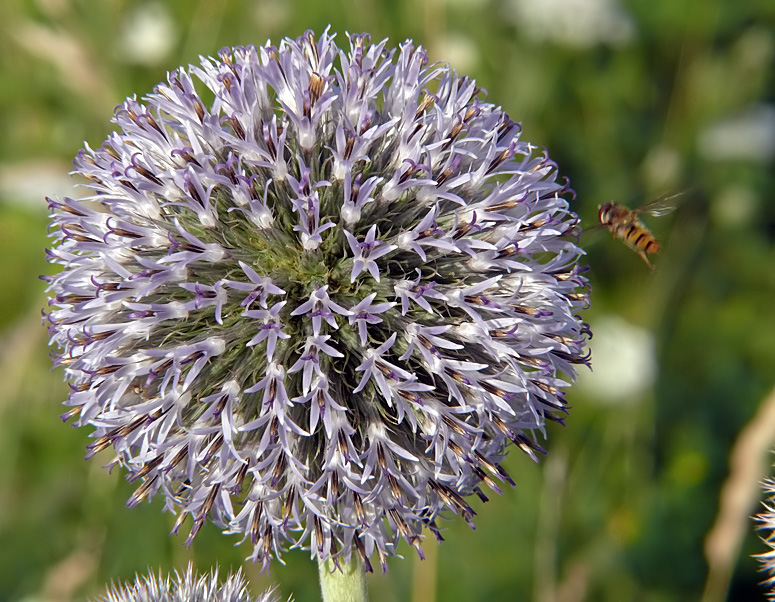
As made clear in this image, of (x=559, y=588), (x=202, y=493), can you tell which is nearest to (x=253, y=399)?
(x=202, y=493)

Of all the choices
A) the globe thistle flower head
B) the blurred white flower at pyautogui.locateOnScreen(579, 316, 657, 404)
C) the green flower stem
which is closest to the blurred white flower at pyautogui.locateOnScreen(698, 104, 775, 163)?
the blurred white flower at pyautogui.locateOnScreen(579, 316, 657, 404)

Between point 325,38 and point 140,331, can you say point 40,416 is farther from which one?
point 325,38

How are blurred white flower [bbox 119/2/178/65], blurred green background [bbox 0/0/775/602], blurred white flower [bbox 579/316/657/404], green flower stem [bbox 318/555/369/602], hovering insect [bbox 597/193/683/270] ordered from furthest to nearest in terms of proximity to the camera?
blurred white flower [bbox 119/2/178/65], blurred white flower [bbox 579/316/657/404], blurred green background [bbox 0/0/775/602], hovering insect [bbox 597/193/683/270], green flower stem [bbox 318/555/369/602]

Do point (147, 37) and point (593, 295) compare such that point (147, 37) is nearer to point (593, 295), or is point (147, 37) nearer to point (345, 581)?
point (593, 295)

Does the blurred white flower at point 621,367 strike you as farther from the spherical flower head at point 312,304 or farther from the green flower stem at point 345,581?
the green flower stem at point 345,581

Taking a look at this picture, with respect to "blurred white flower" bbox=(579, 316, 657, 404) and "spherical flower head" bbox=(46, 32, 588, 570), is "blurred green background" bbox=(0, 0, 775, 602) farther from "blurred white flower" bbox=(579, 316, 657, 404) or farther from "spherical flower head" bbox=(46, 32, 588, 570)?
"spherical flower head" bbox=(46, 32, 588, 570)

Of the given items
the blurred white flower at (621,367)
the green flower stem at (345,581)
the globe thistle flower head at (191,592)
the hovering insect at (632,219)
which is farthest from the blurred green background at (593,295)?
the globe thistle flower head at (191,592)
